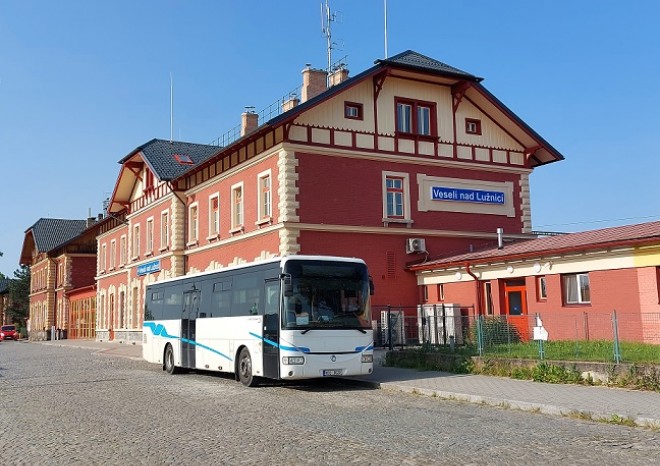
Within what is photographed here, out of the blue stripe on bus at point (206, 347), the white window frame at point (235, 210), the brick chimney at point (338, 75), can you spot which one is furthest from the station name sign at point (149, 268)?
the blue stripe on bus at point (206, 347)

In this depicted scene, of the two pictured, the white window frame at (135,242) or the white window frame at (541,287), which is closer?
the white window frame at (541,287)

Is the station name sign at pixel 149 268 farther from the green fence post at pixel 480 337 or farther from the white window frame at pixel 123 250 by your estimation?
the green fence post at pixel 480 337

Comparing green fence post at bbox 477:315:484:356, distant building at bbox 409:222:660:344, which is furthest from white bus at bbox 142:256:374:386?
distant building at bbox 409:222:660:344

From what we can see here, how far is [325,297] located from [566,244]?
992 cm

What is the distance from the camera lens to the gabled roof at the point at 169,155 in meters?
36.8

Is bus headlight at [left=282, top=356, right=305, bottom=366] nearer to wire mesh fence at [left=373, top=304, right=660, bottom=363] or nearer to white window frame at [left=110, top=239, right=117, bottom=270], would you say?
wire mesh fence at [left=373, top=304, right=660, bottom=363]

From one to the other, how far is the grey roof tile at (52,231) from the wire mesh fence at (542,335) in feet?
177

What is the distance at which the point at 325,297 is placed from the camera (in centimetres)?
1490

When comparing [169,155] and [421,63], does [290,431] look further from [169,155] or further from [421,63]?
[169,155]

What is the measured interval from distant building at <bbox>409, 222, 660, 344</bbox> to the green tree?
6792 centimetres

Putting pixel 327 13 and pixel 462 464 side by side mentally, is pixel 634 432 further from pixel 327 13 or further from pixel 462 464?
pixel 327 13

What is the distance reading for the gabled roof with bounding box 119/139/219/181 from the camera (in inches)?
1448

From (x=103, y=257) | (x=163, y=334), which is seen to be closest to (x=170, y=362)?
(x=163, y=334)

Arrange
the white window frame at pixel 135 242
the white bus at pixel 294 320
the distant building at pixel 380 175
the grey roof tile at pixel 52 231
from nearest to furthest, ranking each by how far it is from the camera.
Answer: the white bus at pixel 294 320 < the distant building at pixel 380 175 < the white window frame at pixel 135 242 < the grey roof tile at pixel 52 231
